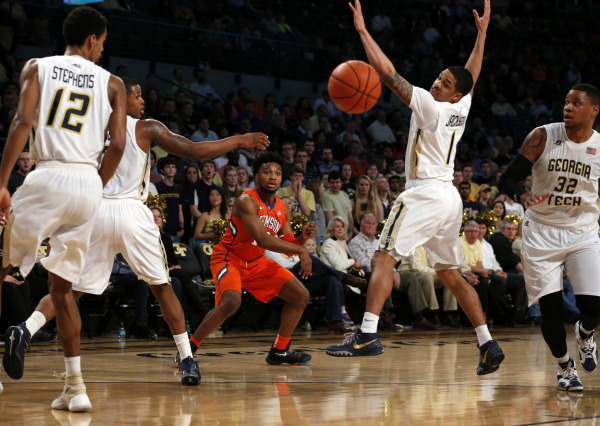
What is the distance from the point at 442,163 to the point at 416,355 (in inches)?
100

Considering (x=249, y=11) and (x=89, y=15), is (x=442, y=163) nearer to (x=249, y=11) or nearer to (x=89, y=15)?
(x=89, y=15)

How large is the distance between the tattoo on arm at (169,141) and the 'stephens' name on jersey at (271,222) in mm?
1482

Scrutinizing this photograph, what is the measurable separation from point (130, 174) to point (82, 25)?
1.38 metres

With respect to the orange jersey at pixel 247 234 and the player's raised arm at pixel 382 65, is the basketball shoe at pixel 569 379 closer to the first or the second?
the player's raised arm at pixel 382 65

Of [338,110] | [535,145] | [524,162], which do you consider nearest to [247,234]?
[524,162]

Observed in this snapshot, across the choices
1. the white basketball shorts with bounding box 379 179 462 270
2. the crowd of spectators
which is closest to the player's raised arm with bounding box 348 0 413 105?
the white basketball shorts with bounding box 379 179 462 270

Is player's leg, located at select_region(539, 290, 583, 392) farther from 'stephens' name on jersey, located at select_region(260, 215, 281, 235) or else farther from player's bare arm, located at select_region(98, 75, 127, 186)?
player's bare arm, located at select_region(98, 75, 127, 186)

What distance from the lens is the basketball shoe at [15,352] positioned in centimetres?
480

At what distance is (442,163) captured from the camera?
605 centimetres

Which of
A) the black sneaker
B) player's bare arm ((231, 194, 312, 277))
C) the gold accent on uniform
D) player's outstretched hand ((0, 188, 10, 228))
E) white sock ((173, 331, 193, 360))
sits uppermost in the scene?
player's outstretched hand ((0, 188, 10, 228))

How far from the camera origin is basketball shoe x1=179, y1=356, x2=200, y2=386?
5.59m

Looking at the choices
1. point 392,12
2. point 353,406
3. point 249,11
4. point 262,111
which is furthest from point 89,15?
point 392,12

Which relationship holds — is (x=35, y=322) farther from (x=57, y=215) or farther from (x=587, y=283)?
(x=587, y=283)

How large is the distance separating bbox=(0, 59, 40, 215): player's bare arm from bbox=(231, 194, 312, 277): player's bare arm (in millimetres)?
2459
